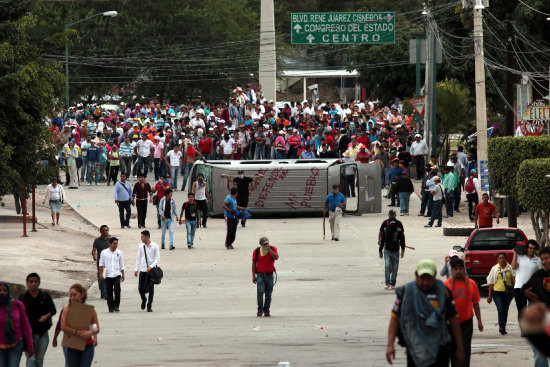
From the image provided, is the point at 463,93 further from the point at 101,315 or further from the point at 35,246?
the point at 101,315

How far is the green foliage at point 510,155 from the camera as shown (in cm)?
2673

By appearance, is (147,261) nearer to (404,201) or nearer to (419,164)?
(404,201)

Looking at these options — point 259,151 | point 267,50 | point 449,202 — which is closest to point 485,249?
point 449,202

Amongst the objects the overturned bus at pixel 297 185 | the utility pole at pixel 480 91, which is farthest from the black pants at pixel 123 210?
the utility pole at pixel 480 91

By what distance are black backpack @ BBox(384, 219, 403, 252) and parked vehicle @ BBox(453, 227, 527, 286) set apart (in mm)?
1347

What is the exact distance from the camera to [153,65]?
70812mm

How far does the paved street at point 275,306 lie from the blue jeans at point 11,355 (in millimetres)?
2264

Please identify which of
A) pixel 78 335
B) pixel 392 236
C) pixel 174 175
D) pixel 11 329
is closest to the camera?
pixel 78 335

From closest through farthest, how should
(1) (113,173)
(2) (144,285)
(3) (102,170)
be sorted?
(2) (144,285) → (1) (113,173) → (3) (102,170)

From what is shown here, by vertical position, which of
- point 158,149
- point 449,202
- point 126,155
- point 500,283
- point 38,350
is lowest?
point 38,350

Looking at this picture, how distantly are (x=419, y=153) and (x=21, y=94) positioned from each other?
70.4 ft

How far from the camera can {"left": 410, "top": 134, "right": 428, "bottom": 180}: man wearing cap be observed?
39531 millimetres

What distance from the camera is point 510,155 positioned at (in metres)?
27.5

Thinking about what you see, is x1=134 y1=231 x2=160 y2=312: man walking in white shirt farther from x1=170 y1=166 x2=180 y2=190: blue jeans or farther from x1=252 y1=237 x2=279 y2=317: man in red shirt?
x1=170 y1=166 x2=180 y2=190: blue jeans
